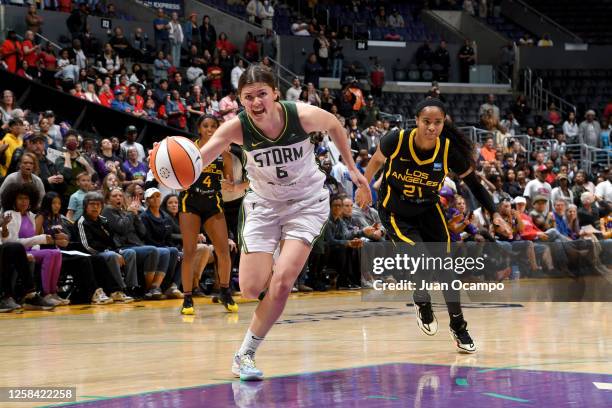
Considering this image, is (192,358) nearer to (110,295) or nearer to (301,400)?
(301,400)

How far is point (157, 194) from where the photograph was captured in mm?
12828

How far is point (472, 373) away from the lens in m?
6.19

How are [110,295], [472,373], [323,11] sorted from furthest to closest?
[323,11] < [110,295] < [472,373]

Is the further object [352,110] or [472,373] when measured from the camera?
[352,110]

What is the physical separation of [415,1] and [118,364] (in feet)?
88.0

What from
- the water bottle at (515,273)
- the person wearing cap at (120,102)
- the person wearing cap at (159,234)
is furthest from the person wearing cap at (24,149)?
the water bottle at (515,273)

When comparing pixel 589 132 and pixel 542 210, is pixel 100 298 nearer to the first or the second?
pixel 542 210

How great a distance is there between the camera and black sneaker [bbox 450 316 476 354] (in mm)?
7246

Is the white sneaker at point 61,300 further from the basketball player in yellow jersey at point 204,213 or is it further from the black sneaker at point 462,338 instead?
the black sneaker at point 462,338

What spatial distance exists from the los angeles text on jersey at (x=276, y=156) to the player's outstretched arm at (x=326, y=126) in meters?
0.18

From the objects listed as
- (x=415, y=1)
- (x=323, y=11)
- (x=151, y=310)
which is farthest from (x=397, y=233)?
(x=415, y=1)

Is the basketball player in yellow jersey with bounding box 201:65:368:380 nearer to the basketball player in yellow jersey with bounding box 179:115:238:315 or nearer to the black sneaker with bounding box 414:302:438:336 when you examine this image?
the black sneaker with bounding box 414:302:438:336

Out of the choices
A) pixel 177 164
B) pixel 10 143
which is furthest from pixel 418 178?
pixel 10 143

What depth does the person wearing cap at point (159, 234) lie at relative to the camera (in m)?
12.8
